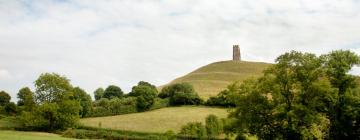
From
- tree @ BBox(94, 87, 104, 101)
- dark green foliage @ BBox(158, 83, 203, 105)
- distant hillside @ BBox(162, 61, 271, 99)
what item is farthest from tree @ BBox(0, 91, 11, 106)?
distant hillside @ BBox(162, 61, 271, 99)

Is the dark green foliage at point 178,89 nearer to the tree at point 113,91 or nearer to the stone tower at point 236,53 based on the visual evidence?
the tree at point 113,91

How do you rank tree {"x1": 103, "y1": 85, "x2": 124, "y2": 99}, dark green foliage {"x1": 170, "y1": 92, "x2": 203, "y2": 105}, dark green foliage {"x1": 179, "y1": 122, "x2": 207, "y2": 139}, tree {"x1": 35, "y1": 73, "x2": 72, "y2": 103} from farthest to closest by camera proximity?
tree {"x1": 103, "y1": 85, "x2": 124, "y2": 99}
dark green foliage {"x1": 170, "y1": 92, "x2": 203, "y2": 105}
tree {"x1": 35, "y1": 73, "x2": 72, "y2": 103}
dark green foliage {"x1": 179, "y1": 122, "x2": 207, "y2": 139}

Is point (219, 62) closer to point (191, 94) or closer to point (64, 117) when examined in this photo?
point (191, 94)

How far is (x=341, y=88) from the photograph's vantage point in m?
57.6

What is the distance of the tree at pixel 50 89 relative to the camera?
88.5 metres

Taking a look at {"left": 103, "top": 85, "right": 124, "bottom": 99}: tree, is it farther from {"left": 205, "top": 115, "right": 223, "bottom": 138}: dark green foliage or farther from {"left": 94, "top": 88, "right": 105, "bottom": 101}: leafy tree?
{"left": 205, "top": 115, "right": 223, "bottom": 138}: dark green foliage

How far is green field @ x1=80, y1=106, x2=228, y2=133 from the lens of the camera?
83137mm

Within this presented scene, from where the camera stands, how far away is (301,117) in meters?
54.0

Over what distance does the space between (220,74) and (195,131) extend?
87851 mm

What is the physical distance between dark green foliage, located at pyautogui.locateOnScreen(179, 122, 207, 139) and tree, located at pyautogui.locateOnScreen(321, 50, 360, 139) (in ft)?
69.0

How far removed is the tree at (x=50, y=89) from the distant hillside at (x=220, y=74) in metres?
43.9

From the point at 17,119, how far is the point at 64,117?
12557 millimetres

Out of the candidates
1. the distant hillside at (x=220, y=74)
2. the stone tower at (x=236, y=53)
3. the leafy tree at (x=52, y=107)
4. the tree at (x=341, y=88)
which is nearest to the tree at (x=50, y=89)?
the leafy tree at (x=52, y=107)

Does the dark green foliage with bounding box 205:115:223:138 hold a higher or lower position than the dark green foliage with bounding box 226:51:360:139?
lower
